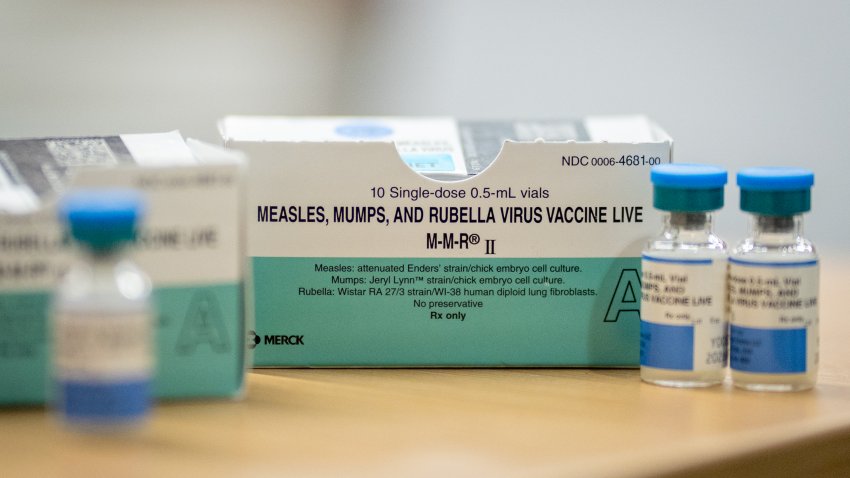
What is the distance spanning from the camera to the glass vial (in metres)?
0.63

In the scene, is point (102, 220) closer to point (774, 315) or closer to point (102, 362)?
point (102, 362)

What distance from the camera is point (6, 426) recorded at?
568 millimetres

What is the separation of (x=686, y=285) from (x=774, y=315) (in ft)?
0.18

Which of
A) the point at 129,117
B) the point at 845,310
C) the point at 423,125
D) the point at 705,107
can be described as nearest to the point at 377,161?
the point at 423,125

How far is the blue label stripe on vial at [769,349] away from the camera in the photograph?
2.08 feet

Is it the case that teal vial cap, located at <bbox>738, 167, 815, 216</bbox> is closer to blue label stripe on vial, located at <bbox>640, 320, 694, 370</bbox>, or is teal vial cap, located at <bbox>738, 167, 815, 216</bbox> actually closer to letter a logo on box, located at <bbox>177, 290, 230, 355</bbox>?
blue label stripe on vial, located at <bbox>640, 320, 694, 370</bbox>

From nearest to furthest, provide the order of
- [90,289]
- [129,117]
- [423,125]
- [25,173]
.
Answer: [90,289], [25,173], [423,125], [129,117]

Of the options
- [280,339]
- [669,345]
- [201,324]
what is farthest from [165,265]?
[669,345]

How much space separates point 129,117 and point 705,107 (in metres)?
0.96

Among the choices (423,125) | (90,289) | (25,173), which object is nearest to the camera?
(90,289)

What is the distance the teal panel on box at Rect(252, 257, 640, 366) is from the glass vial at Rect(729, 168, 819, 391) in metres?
0.09

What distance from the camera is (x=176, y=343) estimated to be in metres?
0.60

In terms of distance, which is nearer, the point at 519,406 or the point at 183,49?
the point at 519,406

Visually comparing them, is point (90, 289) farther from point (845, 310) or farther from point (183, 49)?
point (183, 49)
